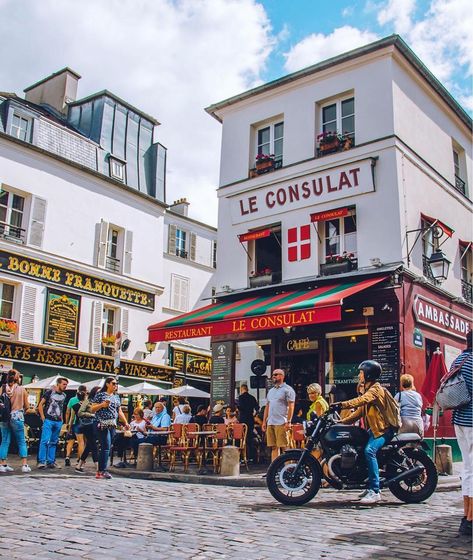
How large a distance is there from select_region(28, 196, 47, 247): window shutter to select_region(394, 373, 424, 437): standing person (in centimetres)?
1436

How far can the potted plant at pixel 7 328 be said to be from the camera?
18.5 meters

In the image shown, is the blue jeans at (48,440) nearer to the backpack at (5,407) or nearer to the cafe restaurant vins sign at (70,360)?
the backpack at (5,407)

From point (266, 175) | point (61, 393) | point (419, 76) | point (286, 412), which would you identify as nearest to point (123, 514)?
point (286, 412)

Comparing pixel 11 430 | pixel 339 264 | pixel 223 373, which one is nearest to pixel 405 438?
pixel 11 430

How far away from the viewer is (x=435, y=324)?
13.9 metres

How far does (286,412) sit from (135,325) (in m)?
14.5

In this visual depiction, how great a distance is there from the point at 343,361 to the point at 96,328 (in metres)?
10.8

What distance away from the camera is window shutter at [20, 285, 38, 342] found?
19219 mm

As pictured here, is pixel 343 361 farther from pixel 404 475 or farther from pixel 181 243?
pixel 181 243

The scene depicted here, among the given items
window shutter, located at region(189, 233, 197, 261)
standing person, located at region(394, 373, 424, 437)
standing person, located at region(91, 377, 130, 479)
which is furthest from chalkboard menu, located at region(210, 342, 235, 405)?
window shutter, located at region(189, 233, 197, 261)

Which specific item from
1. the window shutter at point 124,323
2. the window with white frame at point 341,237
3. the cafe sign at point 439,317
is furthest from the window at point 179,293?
the cafe sign at point 439,317

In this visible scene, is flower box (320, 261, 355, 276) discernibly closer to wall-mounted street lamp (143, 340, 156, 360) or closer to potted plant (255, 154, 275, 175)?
potted plant (255, 154, 275, 175)

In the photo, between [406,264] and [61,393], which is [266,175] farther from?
[61,393]

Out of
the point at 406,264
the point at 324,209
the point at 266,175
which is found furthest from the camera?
the point at 266,175
